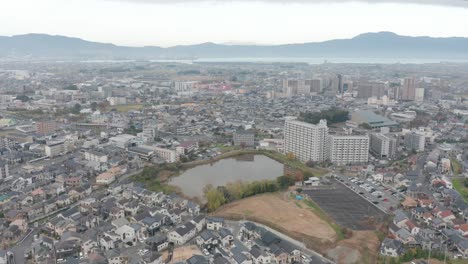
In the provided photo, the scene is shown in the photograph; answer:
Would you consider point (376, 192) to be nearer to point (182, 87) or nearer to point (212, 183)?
point (212, 183)

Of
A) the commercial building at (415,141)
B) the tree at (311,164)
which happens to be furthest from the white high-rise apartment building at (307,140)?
the commercial building at (415,141)

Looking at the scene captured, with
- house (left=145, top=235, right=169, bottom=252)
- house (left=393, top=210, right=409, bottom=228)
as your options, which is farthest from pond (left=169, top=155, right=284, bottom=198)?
house (left=393, top=210, right=409, bottom=228)

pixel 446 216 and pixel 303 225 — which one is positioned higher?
pixel 446 216

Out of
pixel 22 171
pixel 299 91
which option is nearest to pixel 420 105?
pixel 299 91

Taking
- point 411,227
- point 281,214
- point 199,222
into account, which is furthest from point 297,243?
point 411,227

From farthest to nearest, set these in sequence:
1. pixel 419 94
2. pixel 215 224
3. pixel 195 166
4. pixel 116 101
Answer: pixel 419 94 → pixel 116 101 → pixel 195 166 → pixel 215 224

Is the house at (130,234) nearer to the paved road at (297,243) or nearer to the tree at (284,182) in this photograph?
the paved road at (297,243)

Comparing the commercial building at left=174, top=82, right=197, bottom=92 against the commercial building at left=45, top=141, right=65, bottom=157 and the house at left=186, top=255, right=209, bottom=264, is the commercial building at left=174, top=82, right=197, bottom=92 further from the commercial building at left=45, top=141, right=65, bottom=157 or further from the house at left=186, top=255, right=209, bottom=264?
the house at left=186, top=255, right=209, bottom=264
